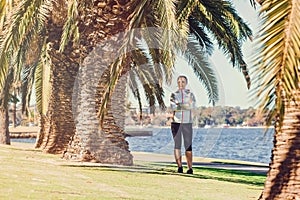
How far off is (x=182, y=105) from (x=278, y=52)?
6879 mm

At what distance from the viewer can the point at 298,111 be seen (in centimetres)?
789

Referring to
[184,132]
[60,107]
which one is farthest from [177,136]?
[60,107]

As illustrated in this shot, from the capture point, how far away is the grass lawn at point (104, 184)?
909 cm

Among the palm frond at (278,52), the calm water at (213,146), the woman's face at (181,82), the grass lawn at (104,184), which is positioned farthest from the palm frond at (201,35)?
the palm frond at (278,52)

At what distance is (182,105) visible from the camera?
1268cm

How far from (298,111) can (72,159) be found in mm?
7205

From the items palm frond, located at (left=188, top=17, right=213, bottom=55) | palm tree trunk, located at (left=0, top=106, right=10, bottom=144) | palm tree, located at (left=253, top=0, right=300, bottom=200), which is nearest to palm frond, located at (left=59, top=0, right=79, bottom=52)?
palm frond, located at (left=188, top=17, right=213, bottom=55)

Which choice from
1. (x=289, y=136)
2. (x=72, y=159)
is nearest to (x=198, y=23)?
(x=72, y=159)

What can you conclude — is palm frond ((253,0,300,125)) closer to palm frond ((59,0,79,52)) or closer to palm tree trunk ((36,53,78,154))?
palm frond ((59,0,79,52))

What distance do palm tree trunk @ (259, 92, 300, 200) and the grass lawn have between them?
1474mm

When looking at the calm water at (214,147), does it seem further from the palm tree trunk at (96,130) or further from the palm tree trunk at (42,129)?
the palm tree trunk at (42,129)

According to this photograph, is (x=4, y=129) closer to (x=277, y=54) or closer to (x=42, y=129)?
(x=42, y=129)

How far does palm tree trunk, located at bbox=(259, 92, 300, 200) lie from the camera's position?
793 cm

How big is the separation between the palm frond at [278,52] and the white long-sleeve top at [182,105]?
639 centimetres
